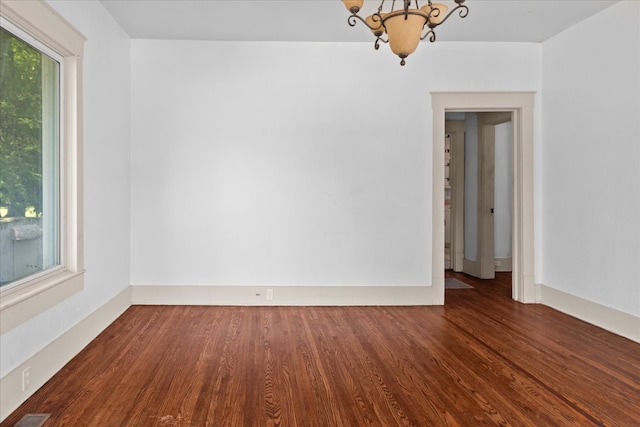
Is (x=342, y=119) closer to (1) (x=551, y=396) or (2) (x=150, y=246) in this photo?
(2) (x=150, y=246)

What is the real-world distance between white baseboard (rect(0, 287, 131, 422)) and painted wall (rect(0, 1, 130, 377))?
6 centimetres

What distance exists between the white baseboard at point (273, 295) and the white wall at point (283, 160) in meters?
0.10

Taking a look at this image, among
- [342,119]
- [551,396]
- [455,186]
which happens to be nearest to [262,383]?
[551,396]

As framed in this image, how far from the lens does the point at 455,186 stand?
7051 millimetres

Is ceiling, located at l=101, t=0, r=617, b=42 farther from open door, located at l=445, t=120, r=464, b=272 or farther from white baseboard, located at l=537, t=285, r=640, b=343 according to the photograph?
white baseboard, located at l=537, t=285, r=640, b=343

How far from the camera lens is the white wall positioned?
183 inches

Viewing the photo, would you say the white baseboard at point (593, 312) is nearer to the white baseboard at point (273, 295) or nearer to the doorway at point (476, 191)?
the white baseboard at point (273, 295)

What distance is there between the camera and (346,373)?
285cm

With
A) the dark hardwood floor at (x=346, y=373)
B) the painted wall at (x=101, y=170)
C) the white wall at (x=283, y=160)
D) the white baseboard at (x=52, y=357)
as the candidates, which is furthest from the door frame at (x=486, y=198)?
the white baseboard at (x=52, y=357)

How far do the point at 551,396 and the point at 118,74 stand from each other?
4.62 metres

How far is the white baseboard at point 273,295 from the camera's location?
15.2 ft

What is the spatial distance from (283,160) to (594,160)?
123 inches

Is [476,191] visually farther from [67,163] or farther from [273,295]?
[67,163]

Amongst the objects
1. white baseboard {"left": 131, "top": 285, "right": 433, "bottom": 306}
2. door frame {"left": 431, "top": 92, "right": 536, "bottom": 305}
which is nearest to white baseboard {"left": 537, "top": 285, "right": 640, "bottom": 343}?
door frame {"left": 431, "top": 92, "right": 536, "bottom": 305}
